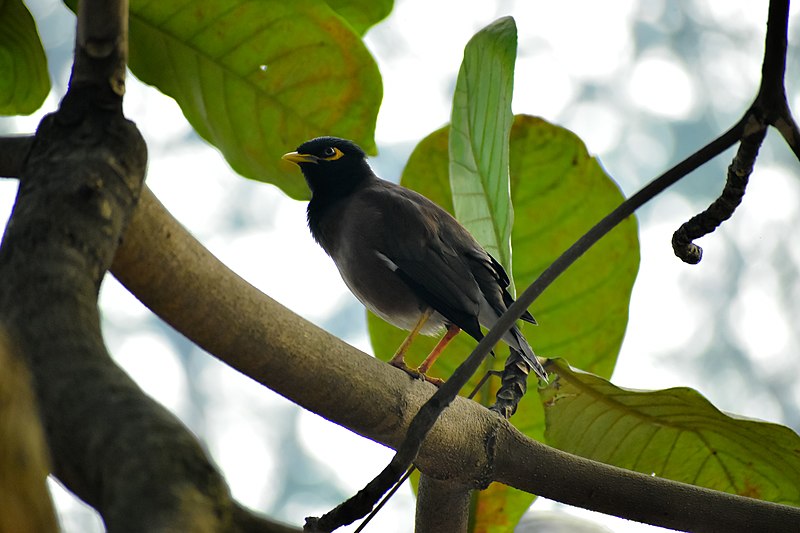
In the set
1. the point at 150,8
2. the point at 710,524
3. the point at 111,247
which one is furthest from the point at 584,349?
the point at 111,247

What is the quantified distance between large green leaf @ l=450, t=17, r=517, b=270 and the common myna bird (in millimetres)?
126

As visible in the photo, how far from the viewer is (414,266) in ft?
6.02

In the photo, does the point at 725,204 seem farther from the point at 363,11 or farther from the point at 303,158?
the point at 303,158

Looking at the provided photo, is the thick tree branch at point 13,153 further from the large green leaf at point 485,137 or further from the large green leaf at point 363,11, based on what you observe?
the large green leaf at point 363,11

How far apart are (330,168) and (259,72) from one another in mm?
714

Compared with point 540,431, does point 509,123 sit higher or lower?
higher

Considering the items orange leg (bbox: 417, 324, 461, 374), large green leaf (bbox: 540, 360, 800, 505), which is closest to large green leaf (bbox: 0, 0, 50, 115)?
orange leg (bbox: 417, 324, 461, 374)

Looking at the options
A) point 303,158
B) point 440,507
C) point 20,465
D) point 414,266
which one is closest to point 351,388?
point 440,507

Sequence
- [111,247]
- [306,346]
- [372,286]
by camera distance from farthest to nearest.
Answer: [372,286], [306,346], [111,247]

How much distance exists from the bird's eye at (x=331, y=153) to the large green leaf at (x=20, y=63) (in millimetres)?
762

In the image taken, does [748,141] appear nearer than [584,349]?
Yes

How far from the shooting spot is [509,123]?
1.51 meters

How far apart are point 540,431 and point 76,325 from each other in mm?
1501

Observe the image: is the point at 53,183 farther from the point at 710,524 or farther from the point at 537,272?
the point at 537,272
